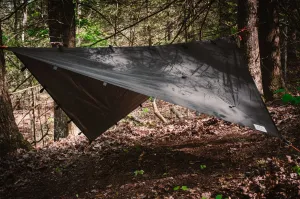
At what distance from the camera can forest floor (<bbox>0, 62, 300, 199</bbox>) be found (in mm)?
2834

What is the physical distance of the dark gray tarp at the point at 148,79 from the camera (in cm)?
304

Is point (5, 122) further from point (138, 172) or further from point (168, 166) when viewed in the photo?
point (168, 166)

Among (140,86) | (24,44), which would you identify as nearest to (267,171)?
(140,86)

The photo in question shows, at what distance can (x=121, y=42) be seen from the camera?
10062 mm

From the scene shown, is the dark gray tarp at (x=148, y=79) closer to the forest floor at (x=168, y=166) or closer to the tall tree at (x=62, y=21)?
the forest floor at (x=168, y=166)

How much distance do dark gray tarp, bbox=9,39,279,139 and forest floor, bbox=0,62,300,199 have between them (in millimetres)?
528

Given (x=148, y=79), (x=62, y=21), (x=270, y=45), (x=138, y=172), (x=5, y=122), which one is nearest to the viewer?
(x=148, y=79)

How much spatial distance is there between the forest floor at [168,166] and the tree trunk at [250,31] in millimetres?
1024

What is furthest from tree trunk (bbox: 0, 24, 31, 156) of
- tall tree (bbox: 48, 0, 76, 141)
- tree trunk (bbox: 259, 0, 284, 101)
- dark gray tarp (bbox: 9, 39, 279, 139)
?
tree trunk (bbox: 259, 0, 284, 101)

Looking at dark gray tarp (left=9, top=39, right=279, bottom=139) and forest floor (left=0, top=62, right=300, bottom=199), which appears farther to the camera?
dark gray tarp (left=9, top=39, right=279, bottom=139)

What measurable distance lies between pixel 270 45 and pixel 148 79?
4.53 meters

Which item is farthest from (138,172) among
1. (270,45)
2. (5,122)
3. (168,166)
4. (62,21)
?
(270,45)

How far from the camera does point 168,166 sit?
12.2ft

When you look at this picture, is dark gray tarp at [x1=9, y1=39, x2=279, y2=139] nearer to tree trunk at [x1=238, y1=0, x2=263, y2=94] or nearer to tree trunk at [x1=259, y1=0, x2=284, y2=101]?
tree trunk at [x1=238, y1=0, x2=263, y2=94]
